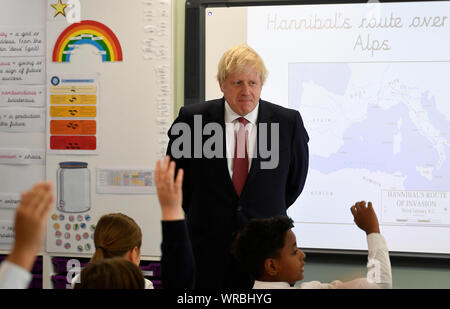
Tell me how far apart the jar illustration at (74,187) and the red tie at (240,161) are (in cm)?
119

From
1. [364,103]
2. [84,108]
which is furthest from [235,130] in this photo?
[84,108]

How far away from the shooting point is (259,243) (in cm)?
161

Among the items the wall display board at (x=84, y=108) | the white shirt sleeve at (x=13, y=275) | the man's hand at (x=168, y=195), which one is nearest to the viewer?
the white shirt sleeve at (x=13, y=275)

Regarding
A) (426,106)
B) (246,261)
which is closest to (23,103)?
(246,261)

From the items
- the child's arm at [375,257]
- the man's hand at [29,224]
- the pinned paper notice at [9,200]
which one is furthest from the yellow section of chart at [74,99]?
the man's hand at [29,224]

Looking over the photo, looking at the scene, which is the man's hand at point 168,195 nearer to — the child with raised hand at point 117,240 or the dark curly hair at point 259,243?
the dark curly hair at point 259,243

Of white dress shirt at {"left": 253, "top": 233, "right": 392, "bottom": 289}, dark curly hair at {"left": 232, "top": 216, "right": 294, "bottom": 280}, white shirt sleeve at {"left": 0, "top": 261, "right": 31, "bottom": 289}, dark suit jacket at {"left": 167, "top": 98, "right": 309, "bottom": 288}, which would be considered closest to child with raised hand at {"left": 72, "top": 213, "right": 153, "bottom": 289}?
dark suit jacket at {"left": 167, "top": 98, "right": 309, "bottom": 288}

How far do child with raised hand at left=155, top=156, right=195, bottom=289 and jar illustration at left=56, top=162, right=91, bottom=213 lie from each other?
1886mm

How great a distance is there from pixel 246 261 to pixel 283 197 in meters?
0.48

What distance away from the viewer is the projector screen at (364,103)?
2.62 meters

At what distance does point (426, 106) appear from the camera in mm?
2633

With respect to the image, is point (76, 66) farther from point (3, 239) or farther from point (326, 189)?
point (326, 189)

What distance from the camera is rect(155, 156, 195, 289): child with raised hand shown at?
1103 millimetres

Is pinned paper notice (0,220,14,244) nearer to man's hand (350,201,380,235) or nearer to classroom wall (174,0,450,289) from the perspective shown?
classroom wall (174,0,450,289)
